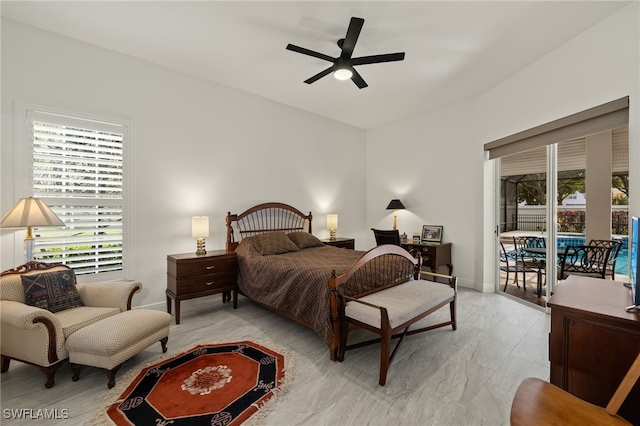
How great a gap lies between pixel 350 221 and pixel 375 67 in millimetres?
3200

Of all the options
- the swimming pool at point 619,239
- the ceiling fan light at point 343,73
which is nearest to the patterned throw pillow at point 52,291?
the ceiling fan light at point 343,73

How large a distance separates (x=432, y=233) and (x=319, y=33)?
375cm

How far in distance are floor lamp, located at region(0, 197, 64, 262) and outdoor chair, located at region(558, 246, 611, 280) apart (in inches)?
213

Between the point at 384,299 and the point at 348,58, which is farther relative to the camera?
the point at 348,58

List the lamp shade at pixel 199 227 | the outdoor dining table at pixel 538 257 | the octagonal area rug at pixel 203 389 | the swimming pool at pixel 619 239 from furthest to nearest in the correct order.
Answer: the outdoor dining table at pixel 538 257 → the lamp shade at pixel 199 227 → the swimming pool at pixel 619 239 → the octagonal area rug at pixel 203 389

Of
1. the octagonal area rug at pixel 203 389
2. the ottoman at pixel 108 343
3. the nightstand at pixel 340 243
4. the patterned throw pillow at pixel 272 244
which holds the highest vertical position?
the patterned throw pillow at pixel 272 244

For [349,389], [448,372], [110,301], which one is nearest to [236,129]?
[110,301]

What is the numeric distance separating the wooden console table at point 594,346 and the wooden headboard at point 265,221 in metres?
3.65

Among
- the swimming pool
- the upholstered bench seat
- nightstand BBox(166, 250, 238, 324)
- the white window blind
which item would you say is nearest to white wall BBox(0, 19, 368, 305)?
the white window blind

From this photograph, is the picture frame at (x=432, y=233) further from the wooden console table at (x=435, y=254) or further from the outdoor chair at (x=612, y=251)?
the outdoor chair at (x=612, y=251)

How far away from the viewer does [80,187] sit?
10.2ft

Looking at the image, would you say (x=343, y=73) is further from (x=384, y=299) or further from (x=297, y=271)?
(x=384, y=299)

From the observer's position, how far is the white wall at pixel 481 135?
2547 mm

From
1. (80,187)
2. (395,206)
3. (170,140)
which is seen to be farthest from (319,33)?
(395,206)
